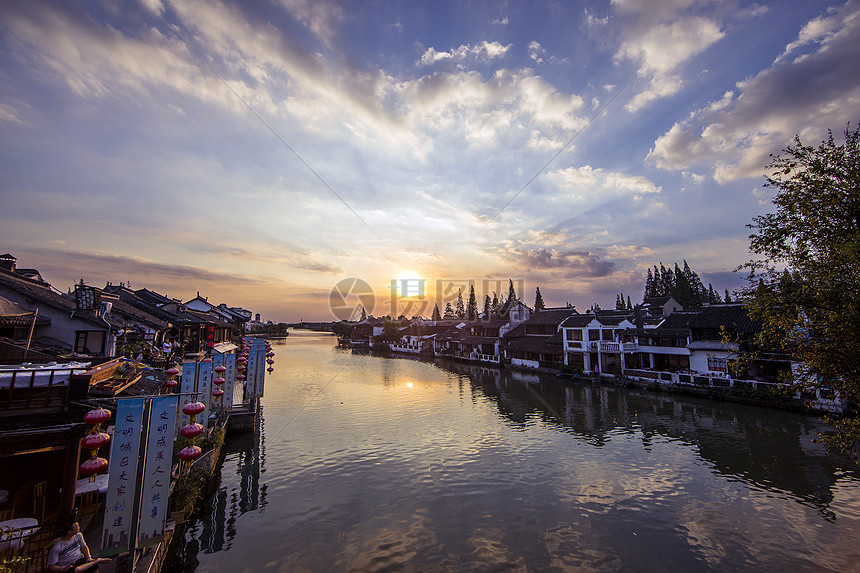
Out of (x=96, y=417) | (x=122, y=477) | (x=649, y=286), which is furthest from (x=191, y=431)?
(x=649, y=286)

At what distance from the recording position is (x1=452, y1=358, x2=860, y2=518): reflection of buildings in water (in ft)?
61.6

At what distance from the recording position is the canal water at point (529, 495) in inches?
487

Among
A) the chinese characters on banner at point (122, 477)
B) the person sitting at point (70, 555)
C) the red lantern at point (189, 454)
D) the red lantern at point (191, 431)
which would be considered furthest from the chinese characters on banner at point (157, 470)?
the red lantern at point (191, 431)

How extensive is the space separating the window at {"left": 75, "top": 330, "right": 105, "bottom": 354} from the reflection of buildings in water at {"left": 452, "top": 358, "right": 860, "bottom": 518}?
30.0 m

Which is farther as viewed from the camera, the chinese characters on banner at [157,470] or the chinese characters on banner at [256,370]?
the chinese characters on banner at [256,370]

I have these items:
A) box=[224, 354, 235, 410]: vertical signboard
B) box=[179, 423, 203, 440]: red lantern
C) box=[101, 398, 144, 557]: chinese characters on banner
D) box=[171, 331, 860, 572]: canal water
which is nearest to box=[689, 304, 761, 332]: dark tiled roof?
box=[171, 331, 860, 572]: canal water

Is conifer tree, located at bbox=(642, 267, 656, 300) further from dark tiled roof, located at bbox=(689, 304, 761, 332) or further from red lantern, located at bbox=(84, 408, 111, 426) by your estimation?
red lantern, located at bbox=(84, 408, 111, 426)

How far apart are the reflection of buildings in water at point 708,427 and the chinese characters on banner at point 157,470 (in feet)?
75.4

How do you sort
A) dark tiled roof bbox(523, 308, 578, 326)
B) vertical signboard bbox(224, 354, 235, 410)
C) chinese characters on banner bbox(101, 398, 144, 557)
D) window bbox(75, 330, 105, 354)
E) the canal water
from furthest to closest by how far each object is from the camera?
dark tiled roof bbox(523, 308, 578, 326) → vertical signboard bbox(224, 354, 235, 410) → window bbox(75, 330, 105, 354) → the canal water → chinese characters on banner bbox(101, 398, 144, 557)

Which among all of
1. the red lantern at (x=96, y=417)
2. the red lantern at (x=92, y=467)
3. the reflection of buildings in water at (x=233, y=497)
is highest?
the red lantern at (x=96, y=417)

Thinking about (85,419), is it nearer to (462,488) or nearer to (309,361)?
(462,488)

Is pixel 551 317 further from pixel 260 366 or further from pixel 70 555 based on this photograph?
pixel 70 555

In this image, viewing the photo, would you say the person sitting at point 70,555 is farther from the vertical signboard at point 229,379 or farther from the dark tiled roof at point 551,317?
the dark tiled roof at point 551,317

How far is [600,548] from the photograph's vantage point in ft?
41.7
